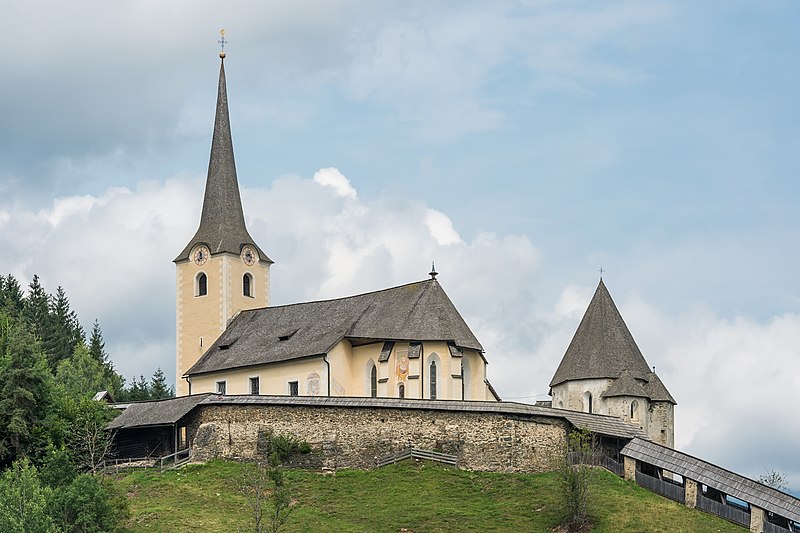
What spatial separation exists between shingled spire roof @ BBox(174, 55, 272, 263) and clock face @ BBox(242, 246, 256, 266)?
39 centimetres

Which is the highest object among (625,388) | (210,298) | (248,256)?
(248,256)

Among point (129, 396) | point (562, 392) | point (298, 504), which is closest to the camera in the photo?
point (298, 504)

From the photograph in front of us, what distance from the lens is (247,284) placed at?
8706 cm

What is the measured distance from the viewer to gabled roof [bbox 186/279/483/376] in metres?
73.2

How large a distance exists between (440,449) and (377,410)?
334 centimetres

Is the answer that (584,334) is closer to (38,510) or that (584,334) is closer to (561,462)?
(561,462)

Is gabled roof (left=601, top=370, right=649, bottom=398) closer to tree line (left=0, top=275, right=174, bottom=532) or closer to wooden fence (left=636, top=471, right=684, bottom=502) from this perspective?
wooden fence (left=636, top=471, right=684, bottom=502)

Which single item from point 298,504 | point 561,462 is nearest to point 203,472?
point 298,504

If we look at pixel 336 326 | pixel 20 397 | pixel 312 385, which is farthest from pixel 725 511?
pixel 20 397

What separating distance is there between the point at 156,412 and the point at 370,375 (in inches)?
465

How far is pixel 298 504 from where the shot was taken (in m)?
59.4

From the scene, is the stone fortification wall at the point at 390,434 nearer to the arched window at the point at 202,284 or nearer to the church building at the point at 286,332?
the church building at the point at 286,332

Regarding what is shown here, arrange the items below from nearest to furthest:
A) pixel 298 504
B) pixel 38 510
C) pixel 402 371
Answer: pixel 38 510 → pixel 298 504 → pixel 402 371

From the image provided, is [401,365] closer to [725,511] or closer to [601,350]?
[601,350]
